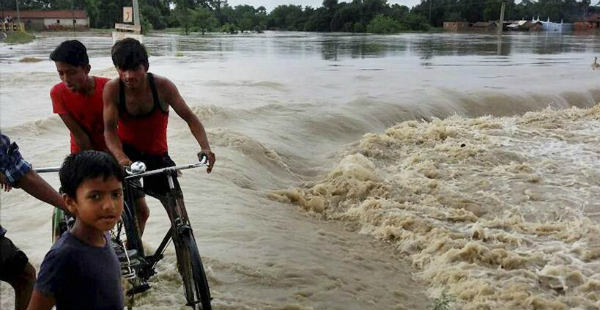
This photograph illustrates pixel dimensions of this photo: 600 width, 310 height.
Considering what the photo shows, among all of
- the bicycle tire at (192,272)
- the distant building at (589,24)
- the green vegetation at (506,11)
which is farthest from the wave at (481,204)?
the green vegetation at (506,11)

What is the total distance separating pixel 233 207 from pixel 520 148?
6.50m

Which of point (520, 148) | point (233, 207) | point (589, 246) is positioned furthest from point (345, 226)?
point (520, 148)

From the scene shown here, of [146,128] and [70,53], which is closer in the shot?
[70,53]

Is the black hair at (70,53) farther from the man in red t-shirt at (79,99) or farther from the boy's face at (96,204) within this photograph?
the boy's face at (96,204)

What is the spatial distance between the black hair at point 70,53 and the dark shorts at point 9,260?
1058 millimetres

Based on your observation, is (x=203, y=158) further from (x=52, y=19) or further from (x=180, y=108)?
(x=52, y=19)

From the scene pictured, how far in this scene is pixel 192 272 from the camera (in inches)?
113

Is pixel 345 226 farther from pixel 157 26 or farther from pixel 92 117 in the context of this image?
pixel 157 26

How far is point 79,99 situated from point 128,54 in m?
0.50

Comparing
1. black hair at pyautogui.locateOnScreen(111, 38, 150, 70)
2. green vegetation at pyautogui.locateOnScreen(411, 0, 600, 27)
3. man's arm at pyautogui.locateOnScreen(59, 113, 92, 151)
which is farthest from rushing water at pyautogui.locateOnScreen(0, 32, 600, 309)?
green vegetation at pyautogui.locateOnScreen(411, 0, 600, 27)

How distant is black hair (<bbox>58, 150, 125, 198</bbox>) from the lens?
1.99 m

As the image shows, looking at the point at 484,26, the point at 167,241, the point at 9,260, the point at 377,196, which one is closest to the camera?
the point at 9,260

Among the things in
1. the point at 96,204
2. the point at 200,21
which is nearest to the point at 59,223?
the point at 96,204

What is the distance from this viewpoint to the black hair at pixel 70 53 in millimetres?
3018
